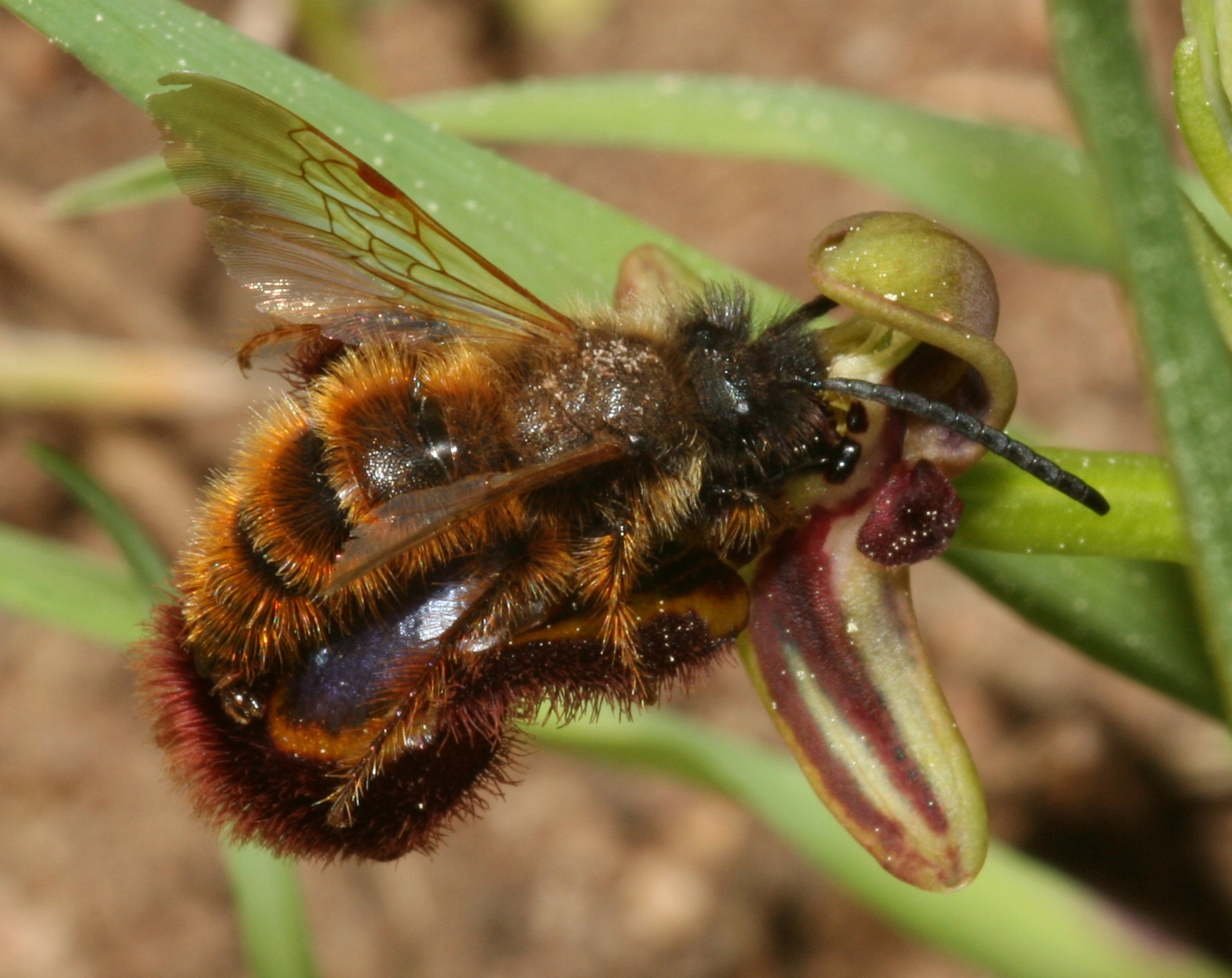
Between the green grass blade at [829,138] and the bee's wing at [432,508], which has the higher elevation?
the bee's wing at [432,508]

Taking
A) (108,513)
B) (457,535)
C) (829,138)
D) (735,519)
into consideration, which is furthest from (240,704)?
(829,138)

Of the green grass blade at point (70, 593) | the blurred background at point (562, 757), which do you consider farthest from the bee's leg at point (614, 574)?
the blurred background at point (562, 757)

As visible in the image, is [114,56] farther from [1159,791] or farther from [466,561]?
[1159,791]

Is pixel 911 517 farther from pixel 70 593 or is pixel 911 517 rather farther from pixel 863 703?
pixel 70 593

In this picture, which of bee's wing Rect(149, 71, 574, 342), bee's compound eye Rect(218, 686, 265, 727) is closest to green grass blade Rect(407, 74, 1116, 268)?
bee's wing Rect(149, 71, 574, 342)

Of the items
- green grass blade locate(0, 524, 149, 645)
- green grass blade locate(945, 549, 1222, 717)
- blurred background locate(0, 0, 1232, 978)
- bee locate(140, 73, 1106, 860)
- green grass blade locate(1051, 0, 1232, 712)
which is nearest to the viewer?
green grass blade locate(1051, 0, 1232, 712)

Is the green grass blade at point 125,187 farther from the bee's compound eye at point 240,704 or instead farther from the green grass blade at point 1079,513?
the green grass blade at point 1079,513

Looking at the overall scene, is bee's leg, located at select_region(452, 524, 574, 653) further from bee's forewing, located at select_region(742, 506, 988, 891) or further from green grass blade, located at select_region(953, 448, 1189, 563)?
green grass blade, located at select_region(953, 448, 1189, 563)
